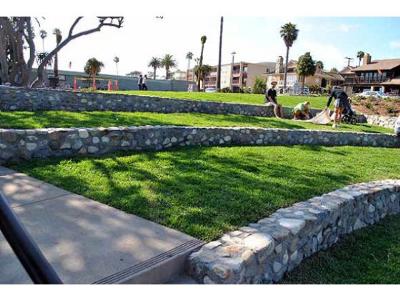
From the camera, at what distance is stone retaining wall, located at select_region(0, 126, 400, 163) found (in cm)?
591

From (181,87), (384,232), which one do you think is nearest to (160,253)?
(384,232)

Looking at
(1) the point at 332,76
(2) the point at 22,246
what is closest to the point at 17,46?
(2) the point at 22,246

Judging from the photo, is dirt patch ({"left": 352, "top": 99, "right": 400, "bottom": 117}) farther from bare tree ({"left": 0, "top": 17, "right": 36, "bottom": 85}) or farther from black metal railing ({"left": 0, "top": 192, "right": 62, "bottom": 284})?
black metal railing ({"left": 0, "top": 192, "right": 62, "bottom": 284})

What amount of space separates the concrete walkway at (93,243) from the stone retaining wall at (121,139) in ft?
5.68

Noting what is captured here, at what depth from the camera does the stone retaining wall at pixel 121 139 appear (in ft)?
19.4

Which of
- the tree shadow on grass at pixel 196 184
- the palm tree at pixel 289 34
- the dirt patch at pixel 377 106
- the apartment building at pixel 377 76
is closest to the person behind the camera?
the tree shadow on grass at pixel 196 184

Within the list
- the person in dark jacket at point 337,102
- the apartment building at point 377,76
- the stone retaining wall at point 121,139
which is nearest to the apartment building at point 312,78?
A: the apartment building at point 377,76

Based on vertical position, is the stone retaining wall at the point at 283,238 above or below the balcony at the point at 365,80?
below

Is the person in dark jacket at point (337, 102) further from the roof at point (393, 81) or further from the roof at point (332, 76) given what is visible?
the roof at point (332, 76)

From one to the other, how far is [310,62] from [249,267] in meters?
63.4

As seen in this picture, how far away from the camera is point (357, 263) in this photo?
4.09 metres

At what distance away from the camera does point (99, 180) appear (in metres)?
5.02

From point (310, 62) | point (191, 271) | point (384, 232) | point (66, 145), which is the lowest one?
point (384, 232)

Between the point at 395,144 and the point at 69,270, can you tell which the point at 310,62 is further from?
the point at 69,270
